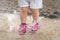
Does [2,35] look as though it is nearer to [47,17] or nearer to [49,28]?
[49,28]

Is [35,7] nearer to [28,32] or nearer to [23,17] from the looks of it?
[23,17]

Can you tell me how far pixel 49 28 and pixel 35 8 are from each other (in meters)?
0.38

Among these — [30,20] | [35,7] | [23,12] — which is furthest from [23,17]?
[30,20]

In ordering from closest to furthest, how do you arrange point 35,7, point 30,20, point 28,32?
point 35,7 → point 28,32 → point 30,20

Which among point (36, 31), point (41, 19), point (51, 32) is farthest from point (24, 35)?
point (41, 19)

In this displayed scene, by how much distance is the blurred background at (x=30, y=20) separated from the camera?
2.49 metres

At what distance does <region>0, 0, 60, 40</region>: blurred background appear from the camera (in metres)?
2.49

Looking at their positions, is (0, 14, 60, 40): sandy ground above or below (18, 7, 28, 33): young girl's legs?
below

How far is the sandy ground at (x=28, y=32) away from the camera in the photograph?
8.09 feet

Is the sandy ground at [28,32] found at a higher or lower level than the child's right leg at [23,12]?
lower

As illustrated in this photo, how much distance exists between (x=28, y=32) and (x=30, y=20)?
388 millimetres

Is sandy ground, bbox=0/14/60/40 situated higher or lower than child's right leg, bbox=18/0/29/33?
lower

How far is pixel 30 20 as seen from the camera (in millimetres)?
2932

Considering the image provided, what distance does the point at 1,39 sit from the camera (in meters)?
2.43
